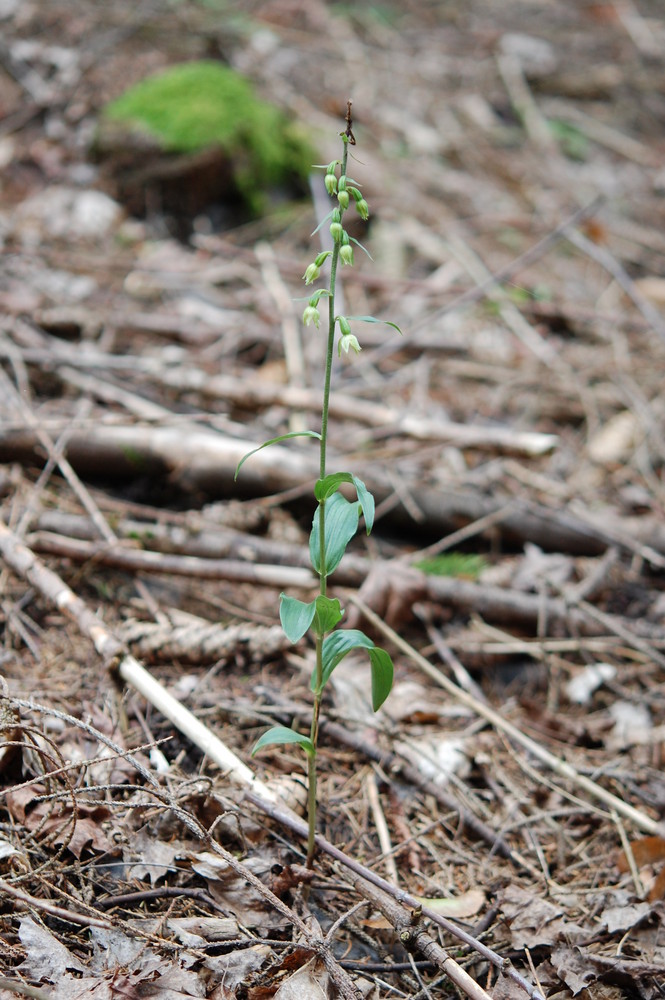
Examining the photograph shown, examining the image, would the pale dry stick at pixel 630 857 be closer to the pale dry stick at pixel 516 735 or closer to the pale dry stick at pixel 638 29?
the pale dry stick at pixel 516 735

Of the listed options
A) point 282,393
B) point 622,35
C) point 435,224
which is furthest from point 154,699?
point 622,35

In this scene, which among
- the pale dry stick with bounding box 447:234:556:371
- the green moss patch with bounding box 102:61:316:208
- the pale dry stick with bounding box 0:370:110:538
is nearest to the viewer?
the pale dry stick with bounding box 0:370:110:538

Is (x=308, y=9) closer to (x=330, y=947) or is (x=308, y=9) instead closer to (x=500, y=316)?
(x=500, y=316)

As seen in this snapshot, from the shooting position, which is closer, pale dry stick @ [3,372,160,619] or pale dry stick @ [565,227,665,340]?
pale dry stick @ [3,372,160,619]

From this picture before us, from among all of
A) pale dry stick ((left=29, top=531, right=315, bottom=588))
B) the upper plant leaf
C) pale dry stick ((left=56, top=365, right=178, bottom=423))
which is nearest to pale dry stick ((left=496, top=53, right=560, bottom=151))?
pale dry stick ((left=56, top=365, right=178, bottom=423))

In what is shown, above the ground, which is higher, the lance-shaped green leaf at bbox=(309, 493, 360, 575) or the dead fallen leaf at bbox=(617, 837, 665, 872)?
the lance-shaped green leaf at bbox=(309, 493, 360, 575)

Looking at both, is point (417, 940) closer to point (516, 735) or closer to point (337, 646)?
point (337, 646)

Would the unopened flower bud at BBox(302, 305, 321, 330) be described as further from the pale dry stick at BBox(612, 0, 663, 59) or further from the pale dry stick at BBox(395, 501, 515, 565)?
the pale dry stick at BBox(612, 0, 663, 59)
